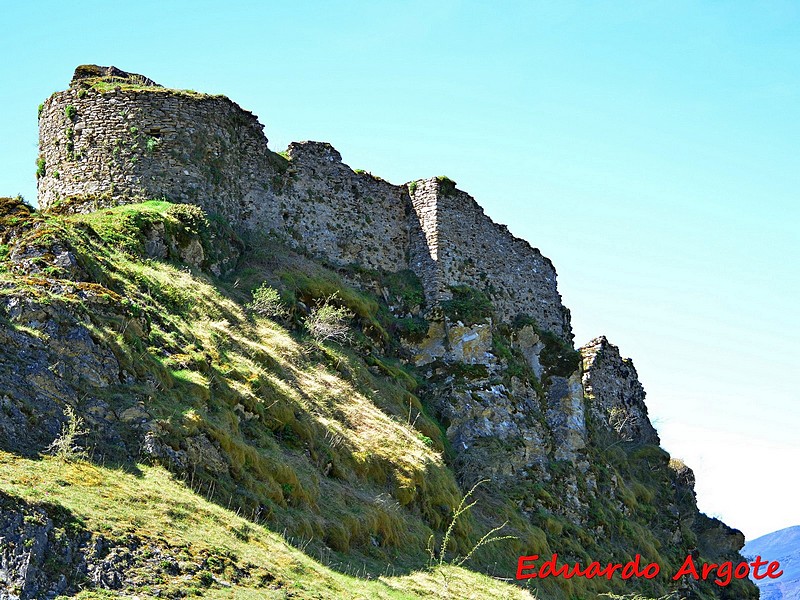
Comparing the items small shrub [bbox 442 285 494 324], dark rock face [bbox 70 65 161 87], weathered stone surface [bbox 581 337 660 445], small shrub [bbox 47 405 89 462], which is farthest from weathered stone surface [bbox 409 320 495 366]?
small shrub [bbox 47 405 89 462]

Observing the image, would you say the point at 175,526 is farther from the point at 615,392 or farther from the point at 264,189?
the point at 615,392

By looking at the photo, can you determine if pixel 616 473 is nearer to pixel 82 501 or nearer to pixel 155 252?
pixel 155 252

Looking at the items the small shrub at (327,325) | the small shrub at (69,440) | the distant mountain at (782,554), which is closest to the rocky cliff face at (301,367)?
the small shrub at (69,440)

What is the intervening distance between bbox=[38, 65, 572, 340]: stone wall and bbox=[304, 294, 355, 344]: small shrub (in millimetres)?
3802

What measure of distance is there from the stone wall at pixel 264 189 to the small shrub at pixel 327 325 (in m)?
3.80

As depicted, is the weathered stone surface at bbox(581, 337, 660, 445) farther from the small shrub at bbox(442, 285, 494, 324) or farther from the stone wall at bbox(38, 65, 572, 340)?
the small shrub at bbox(442, 285, 494, 324)

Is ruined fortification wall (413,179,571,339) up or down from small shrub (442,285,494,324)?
up

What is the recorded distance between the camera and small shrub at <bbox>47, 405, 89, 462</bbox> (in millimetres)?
13625

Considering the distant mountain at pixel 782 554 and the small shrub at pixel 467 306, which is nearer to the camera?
the small shrub at pixel 467 306

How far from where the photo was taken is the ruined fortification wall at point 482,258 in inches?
1207

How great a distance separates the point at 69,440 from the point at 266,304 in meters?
10.3

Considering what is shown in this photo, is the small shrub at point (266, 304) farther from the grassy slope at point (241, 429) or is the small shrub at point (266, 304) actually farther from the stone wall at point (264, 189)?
the stone wall at point (264, 189)

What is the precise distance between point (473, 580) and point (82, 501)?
8.93m

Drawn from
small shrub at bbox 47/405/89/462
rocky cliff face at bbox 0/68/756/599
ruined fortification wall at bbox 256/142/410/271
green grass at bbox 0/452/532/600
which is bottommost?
green grass at bbox 0/452/532/600
